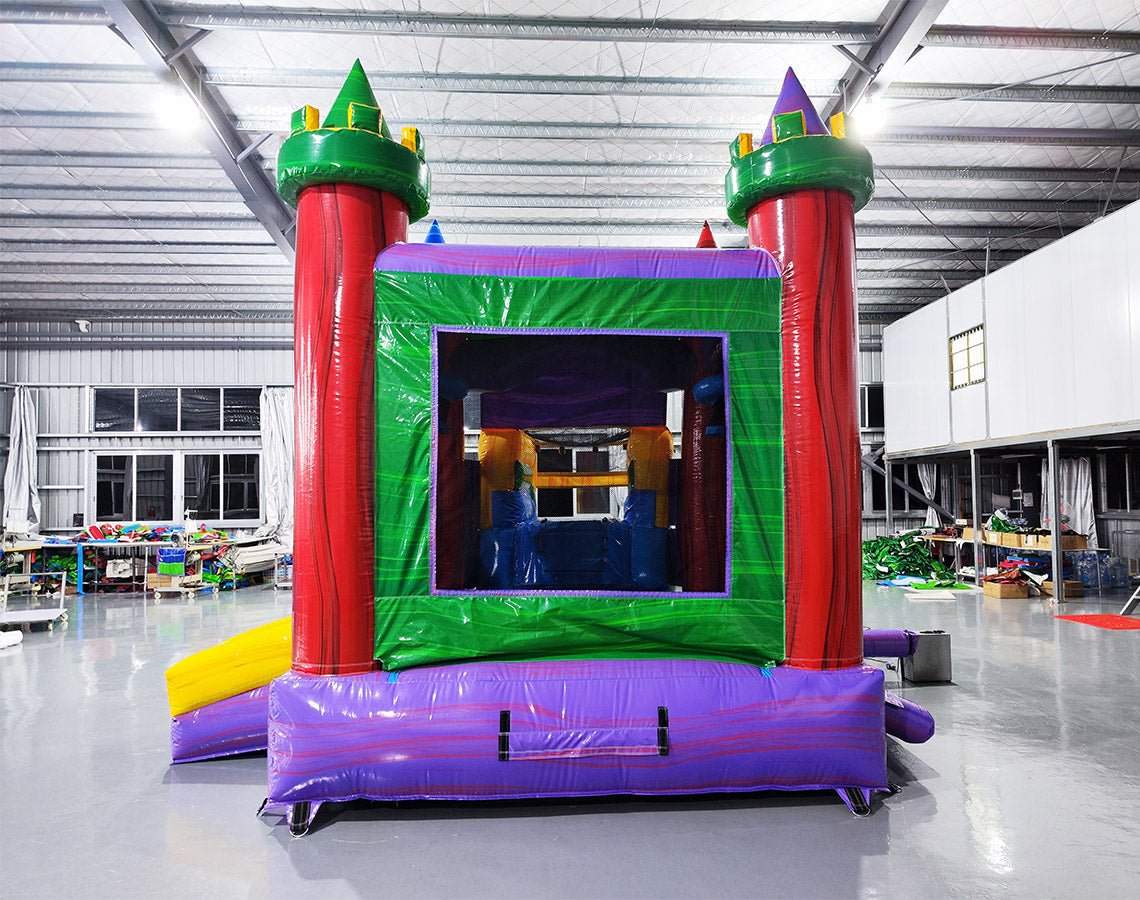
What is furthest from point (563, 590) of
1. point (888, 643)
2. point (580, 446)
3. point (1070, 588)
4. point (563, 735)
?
point (1070, 588)

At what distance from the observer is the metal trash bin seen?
5008mm

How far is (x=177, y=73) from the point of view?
6.05 m

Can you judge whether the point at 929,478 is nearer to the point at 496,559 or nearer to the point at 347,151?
the point at 496,559

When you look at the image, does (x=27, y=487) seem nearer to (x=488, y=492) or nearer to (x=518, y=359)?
(x=488, y=492)

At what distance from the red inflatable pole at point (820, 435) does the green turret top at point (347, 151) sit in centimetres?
173

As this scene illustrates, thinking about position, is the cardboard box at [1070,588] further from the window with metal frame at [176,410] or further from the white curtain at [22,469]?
the white curtain at [22,469]

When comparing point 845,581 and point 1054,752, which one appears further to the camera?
point 1054,752

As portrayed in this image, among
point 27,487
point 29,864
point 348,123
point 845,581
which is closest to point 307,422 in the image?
point 348,123

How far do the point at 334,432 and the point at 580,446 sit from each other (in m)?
3.04

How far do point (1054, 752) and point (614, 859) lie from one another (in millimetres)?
2503

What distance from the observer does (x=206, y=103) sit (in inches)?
262

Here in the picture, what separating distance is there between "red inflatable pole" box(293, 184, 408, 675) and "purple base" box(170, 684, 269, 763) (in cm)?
85

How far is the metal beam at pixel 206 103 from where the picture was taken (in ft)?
18.0

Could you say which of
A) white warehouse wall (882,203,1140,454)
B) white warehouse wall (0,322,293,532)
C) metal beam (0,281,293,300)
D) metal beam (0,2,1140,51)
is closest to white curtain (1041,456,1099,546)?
white warehouse wall (882,203,1140,454)
